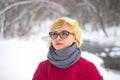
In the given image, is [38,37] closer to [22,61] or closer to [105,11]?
[22,61]

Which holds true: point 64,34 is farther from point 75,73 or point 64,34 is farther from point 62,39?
point 75,73

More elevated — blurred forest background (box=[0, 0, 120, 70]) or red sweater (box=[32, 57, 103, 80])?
blurred forest background (box=[0, 0, 120, 70])

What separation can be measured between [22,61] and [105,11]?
840mm

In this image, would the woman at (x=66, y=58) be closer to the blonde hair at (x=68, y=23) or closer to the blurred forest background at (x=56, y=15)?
the blonde hair at (x=68, y=23)

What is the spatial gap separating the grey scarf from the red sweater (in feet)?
0.09

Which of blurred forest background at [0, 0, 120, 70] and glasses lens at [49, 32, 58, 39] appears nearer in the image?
glasses lens at [49, 32, 58, 39]

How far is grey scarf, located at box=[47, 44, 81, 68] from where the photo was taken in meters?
1.14

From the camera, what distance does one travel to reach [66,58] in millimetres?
1147

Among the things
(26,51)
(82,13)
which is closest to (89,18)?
(82,13)

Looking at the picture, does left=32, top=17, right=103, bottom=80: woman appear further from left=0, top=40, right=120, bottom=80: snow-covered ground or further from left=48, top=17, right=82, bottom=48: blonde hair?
left=0, top=40, right=120, bottom=80: snow-covered ground

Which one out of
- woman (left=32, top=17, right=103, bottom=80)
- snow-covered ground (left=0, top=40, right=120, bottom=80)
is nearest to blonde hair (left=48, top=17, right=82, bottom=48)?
woman (left=32, top=17, right=103, bottom=80)

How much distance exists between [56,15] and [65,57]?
898 mm

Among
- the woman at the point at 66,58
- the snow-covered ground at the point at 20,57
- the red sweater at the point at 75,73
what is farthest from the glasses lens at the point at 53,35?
the snow-covered ground at the point at 20,57

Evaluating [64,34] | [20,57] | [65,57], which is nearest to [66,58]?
[65,57]
